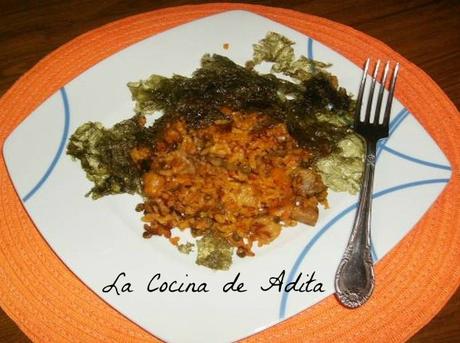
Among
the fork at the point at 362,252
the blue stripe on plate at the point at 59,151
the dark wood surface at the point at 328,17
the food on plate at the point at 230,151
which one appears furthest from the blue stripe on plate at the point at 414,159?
the blue stripe on plate at the point at 59,151

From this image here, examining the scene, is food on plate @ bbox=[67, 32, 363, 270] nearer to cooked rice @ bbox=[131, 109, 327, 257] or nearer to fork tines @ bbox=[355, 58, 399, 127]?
cooked rice @ bbox=[131, 109, 327, 257]

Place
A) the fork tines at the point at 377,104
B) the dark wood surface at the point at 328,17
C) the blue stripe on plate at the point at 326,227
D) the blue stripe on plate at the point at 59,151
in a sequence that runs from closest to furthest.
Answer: the blue stripe on plate at the point at 326,227 < the blue stripe on plate at the point at 59,151 < the fork tines at the point at 377,104 < the dark wood surface at the point at 328,17

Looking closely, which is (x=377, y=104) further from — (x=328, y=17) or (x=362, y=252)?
(x=328, y=17)

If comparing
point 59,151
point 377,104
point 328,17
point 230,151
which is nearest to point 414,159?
point 377,104

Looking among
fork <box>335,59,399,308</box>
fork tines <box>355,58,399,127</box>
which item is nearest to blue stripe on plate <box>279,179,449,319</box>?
fork <box>335,59,399,308</box>

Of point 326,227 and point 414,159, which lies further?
point 414,159

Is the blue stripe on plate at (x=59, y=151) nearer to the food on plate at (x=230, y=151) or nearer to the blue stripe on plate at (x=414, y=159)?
the food on plate at (x=230, y=151)
